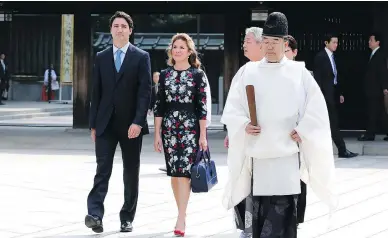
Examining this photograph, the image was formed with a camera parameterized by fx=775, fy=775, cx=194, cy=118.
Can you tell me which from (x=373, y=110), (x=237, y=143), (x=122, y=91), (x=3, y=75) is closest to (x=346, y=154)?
(x=373, y=110)

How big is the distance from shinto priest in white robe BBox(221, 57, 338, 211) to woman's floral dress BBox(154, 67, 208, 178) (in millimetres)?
1510

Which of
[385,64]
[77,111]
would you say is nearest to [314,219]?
[385,64]

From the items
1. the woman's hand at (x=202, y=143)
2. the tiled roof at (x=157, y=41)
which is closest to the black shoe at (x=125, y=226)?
the woman's hand at (x=202, y=143)

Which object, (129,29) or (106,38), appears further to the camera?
(106,38)

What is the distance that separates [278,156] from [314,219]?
8.81 ft

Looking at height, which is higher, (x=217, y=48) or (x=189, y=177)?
(x=217, y=48)

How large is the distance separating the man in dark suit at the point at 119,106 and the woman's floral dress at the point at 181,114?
0.17 m

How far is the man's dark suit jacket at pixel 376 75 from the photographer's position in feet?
45.1

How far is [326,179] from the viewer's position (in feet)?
16.5

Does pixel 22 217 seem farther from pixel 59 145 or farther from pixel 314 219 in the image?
pixel 59 145

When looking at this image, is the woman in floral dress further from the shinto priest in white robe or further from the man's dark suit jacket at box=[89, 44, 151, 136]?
the shinto priest in white robe

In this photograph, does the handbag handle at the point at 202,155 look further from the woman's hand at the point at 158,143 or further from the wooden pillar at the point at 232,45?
the wooden pillar at the point at 232,45

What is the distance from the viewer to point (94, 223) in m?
6.40

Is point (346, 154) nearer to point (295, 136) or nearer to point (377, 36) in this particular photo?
point (377, 36)
